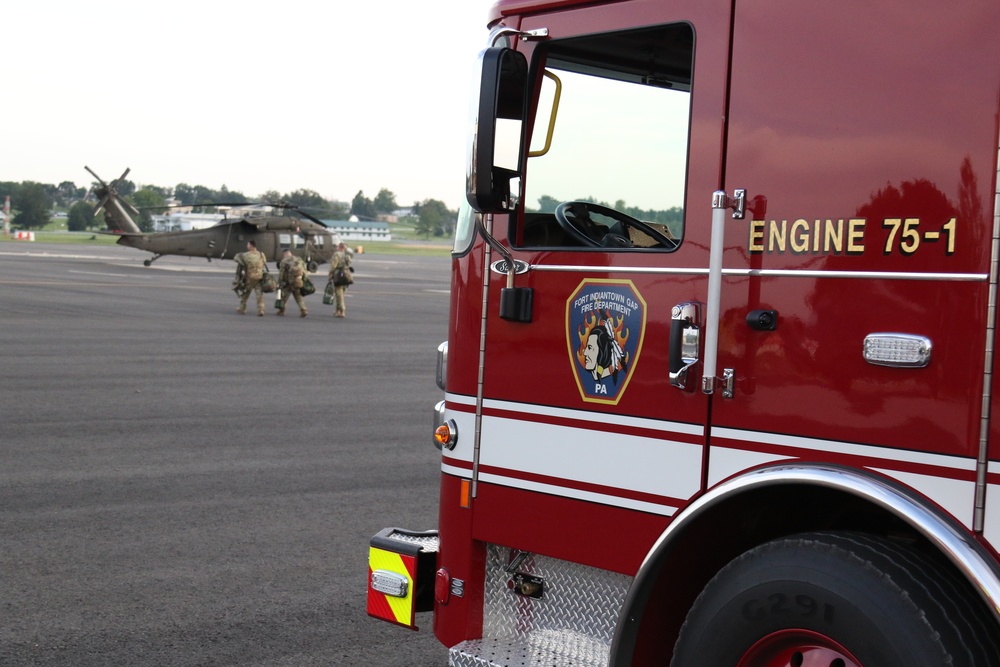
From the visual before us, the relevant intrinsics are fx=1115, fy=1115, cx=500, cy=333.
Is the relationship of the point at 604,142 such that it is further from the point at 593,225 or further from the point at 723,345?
the point at 723,345

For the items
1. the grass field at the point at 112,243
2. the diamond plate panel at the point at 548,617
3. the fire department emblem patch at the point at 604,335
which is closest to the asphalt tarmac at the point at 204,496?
the diamond plate panel at the point at 548,617

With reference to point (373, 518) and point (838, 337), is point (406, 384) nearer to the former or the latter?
point (373, 518)

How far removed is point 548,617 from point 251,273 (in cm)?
2227

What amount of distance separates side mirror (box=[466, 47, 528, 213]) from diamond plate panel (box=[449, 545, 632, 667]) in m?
1.20

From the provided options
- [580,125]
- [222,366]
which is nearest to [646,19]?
[580,125]

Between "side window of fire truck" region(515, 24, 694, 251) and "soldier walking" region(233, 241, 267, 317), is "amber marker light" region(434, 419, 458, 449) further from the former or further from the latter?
"soldier walking" region(233, 241, 267, 317)

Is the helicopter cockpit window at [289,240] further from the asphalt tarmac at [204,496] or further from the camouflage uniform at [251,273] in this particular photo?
the asphalt tarmac at [204,496]

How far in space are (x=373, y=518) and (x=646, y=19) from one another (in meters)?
4.54

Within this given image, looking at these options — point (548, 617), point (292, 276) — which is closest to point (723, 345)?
point (548, 617)

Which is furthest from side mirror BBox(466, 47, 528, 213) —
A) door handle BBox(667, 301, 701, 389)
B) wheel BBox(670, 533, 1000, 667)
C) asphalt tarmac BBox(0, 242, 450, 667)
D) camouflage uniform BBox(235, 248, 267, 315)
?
camouflage uniform BBox(235, 248, 267, 315)

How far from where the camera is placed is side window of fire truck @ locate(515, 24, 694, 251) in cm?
346

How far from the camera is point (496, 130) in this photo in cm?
335

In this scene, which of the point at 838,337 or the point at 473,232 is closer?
the point at 838,337

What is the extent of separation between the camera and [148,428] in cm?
1032
